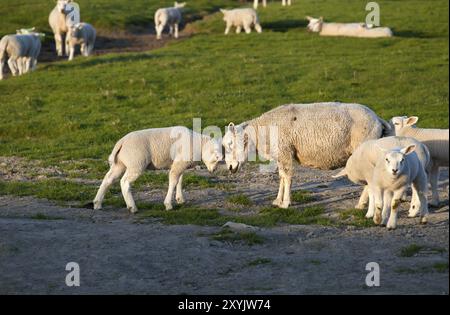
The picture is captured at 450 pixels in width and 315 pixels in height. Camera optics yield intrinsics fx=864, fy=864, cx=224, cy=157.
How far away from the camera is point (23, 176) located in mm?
17375

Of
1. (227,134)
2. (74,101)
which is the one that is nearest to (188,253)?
(227,134)

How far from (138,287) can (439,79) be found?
19.7 m

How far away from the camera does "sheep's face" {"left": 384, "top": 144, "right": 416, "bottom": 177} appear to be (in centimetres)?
1137

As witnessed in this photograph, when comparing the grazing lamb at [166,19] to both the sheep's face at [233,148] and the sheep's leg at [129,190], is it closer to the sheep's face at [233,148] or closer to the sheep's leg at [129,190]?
the sheep's face at [233,148]

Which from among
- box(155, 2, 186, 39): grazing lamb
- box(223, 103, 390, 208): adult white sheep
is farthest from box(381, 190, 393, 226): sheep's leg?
box(155, 2, 186, 39): grazing lamb

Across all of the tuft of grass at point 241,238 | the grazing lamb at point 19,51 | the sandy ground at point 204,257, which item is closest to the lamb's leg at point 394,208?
the sandy ground at point 204,257

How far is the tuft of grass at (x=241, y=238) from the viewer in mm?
11547

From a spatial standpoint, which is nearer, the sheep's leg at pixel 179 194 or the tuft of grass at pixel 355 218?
the tuft of grass at pixel 355 218

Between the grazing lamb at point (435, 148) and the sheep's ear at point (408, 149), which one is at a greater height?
the sheep's ear at point (408, 149)

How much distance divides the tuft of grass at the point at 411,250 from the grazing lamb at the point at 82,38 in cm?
2519

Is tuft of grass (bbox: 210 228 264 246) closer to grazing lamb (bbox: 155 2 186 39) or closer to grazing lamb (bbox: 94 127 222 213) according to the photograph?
grazing lamb (bbox: 94 127 222 213)

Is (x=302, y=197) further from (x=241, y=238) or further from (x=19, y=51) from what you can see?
(x=19, y=51)

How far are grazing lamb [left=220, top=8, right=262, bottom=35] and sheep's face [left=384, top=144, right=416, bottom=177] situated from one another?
28.5 metres

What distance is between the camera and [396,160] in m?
11.4
